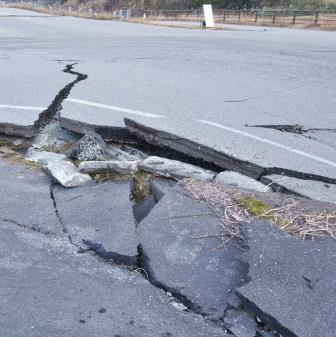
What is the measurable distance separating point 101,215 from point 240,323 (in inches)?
50.0

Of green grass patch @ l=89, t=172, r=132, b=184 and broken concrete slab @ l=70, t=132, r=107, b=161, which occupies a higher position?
broken concrete slab @ l=70, t=132, r=107, b=161

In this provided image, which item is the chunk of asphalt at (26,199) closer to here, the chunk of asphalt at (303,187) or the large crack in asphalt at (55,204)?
the large crack in asphalt at (55,204)

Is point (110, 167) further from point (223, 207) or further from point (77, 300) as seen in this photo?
point (77, 300)

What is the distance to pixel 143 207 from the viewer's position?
322 cm

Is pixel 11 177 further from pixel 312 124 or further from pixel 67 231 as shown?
pixel 312 124

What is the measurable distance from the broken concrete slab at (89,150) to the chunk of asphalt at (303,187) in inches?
55.0

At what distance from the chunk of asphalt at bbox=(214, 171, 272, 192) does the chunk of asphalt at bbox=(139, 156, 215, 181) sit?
0.08 meters

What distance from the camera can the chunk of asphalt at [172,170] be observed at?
136 inches

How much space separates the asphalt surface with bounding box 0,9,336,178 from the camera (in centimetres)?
423

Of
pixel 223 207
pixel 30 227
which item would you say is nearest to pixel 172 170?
pixel 223 207

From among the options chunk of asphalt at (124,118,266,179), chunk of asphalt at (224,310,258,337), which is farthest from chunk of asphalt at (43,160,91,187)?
chunk of asphalt at (224,310,258,337)

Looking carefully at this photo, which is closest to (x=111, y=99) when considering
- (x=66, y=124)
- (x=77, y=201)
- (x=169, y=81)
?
(x=66, y=124)

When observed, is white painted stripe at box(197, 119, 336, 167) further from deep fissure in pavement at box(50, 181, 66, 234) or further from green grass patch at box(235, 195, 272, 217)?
deep fissure in pavement at box(50, 181, 66, 234)

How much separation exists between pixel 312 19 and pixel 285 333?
29.2m
